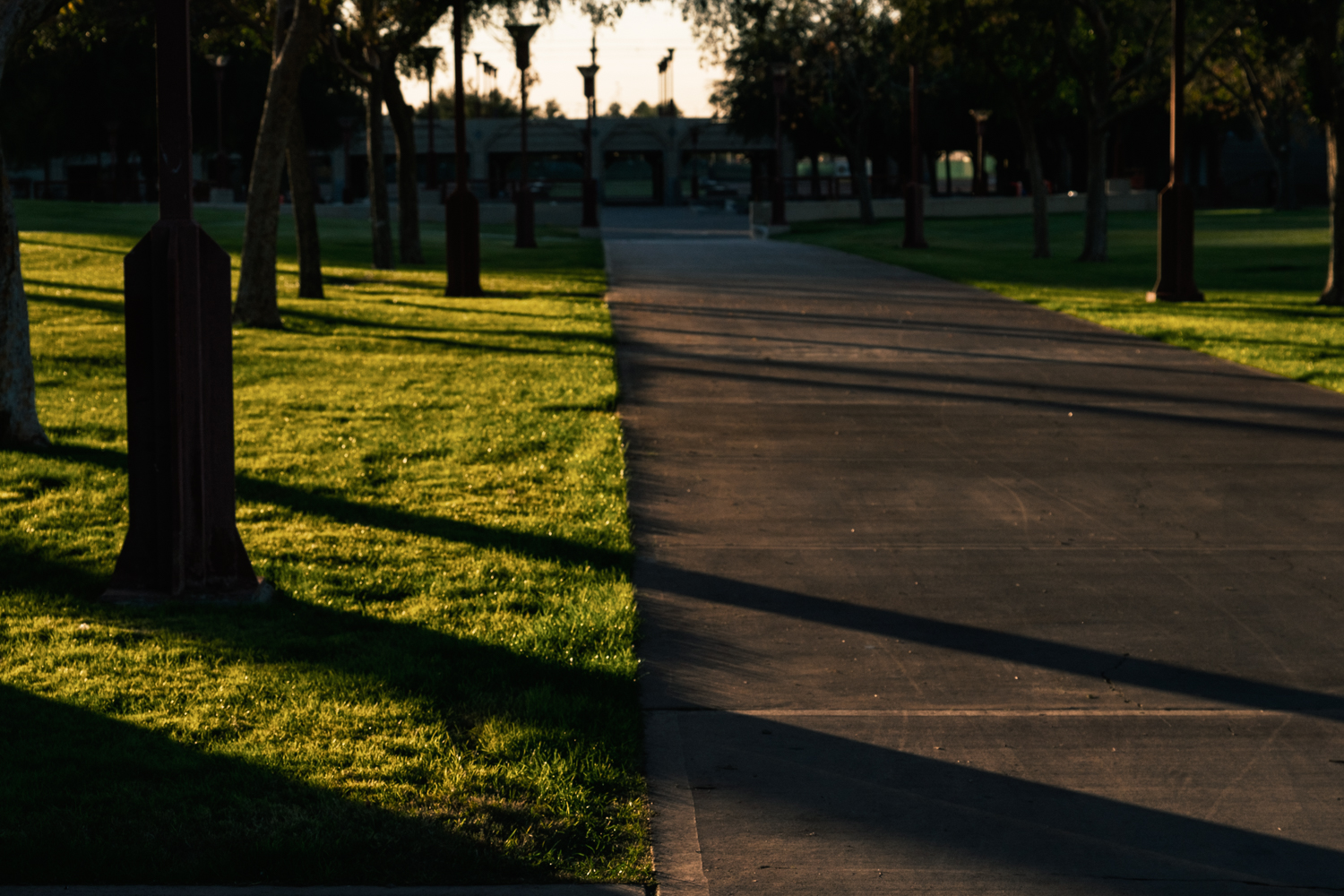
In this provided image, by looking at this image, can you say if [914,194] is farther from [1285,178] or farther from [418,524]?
[1285,178]

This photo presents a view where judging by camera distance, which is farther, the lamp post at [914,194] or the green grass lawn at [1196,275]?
the lamp post at [914,194]

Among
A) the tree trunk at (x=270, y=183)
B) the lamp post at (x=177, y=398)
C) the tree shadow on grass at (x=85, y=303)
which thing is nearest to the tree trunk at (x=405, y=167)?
the tree shadow on grass at (x=85, y=303)

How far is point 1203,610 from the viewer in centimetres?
579

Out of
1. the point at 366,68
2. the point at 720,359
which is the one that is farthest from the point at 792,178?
the point at 720,359

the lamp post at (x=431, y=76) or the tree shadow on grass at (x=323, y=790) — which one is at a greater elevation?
the lamp post at (x=431, y=76)

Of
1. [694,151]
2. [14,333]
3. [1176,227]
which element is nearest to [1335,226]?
[1176,227]

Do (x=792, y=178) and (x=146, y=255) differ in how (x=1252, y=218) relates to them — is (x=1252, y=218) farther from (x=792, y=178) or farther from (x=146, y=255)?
(x=146, y=255)

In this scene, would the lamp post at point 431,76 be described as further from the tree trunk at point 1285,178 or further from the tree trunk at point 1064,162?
the tree trunk at point 1285,178

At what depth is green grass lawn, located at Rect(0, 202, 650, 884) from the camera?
358 centimetres

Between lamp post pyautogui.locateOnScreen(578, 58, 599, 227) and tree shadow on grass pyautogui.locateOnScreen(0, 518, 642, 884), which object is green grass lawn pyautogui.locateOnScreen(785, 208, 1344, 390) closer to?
lamp post pyautogui.locateOnScreen(578, 58, 599, 227)

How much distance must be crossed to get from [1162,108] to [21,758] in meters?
66.7

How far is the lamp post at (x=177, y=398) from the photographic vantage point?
5648 mm

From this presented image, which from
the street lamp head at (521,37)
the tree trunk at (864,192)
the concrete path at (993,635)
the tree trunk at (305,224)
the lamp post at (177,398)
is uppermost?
the street lamp head at (521,37)

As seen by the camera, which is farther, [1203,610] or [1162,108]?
[1162,108]
